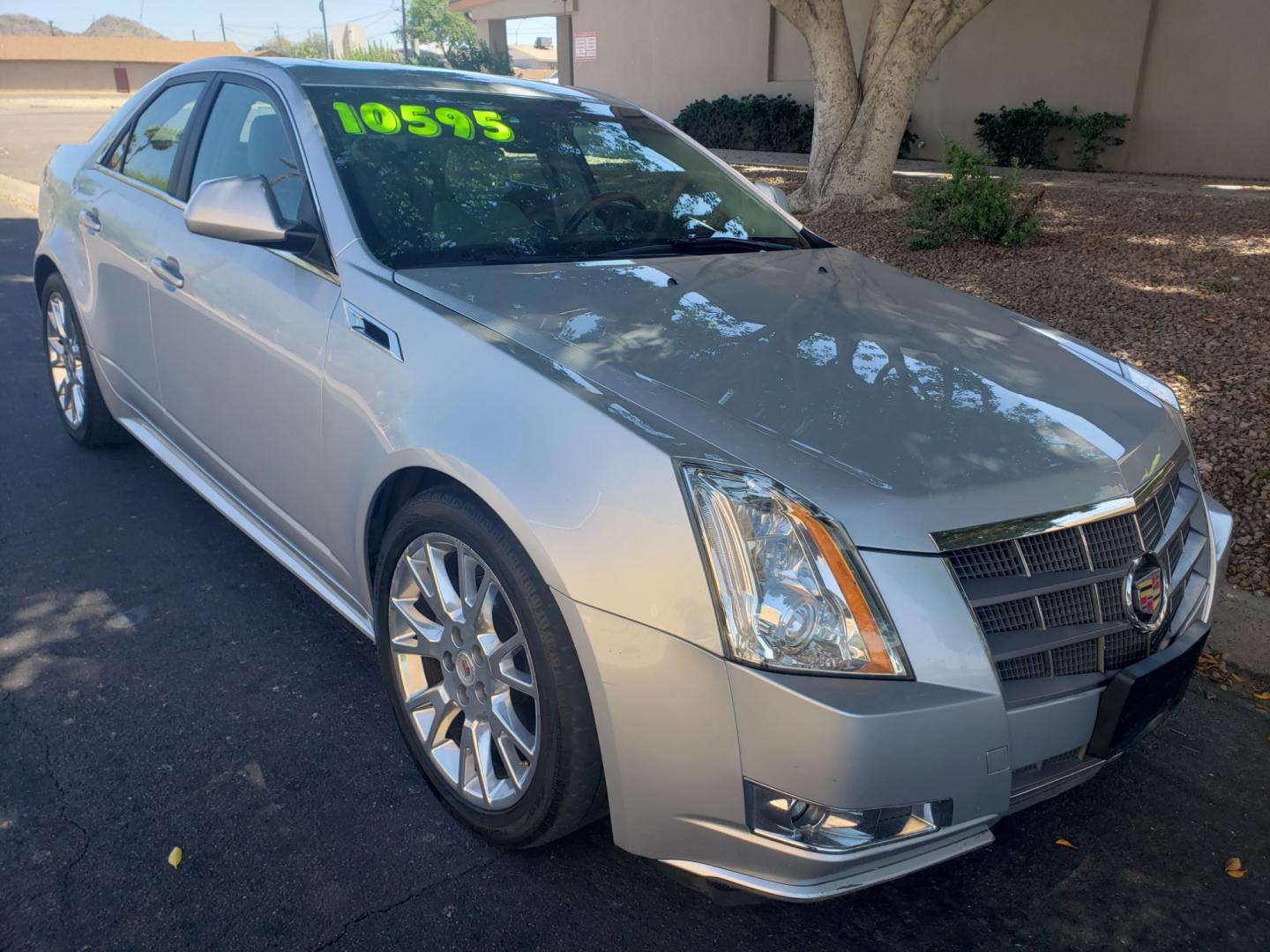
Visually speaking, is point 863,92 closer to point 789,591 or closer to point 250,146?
point 250,146

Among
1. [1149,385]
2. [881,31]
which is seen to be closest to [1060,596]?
[1149,385]

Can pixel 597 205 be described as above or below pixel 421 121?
below

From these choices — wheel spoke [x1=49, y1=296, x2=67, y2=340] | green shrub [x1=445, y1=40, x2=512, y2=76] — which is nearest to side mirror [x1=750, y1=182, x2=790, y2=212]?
wheel spoke [x1=49, y1=296, x2=67, y2=340]

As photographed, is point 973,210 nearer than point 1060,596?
No

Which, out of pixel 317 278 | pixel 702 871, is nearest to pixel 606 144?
pixel 317 278

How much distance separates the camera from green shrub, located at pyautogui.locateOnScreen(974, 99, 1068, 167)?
15.0 m

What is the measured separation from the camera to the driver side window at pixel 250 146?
11.0 ft

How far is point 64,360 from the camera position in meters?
5.16

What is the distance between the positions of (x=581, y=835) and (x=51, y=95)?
65569mm

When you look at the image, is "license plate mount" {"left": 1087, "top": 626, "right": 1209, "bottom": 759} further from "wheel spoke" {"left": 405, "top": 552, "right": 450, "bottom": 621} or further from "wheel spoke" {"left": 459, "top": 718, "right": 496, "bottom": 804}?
"wheel spoke" {"left": 405, "top": 552, "right": 450, "bottom": 621}

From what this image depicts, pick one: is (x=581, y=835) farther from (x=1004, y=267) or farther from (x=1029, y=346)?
(x=1004, y=267)

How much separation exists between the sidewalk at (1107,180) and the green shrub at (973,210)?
424 cm

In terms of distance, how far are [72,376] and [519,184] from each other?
9.35 feet

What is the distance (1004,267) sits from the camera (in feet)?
26.2
